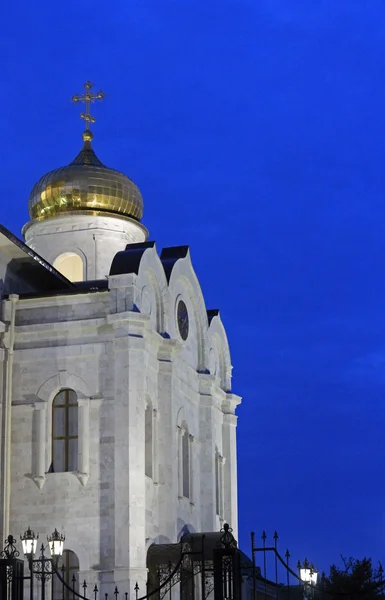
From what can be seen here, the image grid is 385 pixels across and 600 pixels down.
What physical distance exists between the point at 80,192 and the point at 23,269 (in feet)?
18.4

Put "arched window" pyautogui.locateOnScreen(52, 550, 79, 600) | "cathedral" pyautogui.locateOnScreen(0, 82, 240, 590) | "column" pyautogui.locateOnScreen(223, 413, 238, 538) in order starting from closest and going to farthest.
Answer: "arched window" pyautogui.locateOnScreen(52, 550, 79, 600) → "cathedral" pyautogui.locateOnScreen(0, 82, 240, 590) → "column" pyautogui.locateOnScreen(223, 413, 238, 538)

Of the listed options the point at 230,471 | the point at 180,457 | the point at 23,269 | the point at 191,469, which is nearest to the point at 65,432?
the point at 180,457

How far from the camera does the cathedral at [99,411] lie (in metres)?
28.4

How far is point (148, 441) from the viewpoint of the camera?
1195 inches

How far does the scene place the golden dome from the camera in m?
→ 36.9

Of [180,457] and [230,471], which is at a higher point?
[230,471]

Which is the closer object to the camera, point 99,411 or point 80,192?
point 99,411

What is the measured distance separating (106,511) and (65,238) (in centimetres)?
1158

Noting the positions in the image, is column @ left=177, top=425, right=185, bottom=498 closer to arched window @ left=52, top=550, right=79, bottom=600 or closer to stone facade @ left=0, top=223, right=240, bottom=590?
stone facade @ left=0, top=223, right=240, bottom=590

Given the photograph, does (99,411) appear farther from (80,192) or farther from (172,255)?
(80,192)

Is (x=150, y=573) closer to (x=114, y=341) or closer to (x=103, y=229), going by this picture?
(x=114, y=341)

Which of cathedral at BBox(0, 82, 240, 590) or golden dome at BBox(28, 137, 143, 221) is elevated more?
golden dome at BBox(28, 137, 143, 221)

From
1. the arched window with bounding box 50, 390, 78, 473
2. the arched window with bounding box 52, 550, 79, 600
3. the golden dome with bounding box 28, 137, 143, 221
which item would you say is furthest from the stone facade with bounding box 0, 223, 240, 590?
the golden dome with bounding box 28, 137, 143, 221

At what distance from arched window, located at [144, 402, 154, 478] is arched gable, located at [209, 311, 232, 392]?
7243 mm
